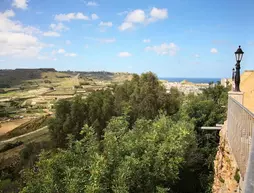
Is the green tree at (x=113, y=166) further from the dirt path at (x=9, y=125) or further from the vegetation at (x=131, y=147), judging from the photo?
the dirt path at (x=9, y=125)

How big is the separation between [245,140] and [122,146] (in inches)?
192

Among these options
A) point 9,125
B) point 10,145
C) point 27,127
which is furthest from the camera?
point 9,125

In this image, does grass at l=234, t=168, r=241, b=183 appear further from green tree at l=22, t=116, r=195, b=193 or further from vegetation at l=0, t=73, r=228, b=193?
vegetation at l=0, t=73, r=228, b=193

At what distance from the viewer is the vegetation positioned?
21.8ft

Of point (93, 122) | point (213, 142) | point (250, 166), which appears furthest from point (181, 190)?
point (250, 166)

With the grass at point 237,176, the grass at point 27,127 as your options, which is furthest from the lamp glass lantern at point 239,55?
the grass at point 27,127

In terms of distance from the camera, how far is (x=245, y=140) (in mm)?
4129

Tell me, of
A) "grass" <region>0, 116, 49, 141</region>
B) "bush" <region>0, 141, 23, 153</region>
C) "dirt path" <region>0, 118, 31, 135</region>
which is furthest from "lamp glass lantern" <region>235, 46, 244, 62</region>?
"dirt path" <region>0, 118, 31, 135</region>

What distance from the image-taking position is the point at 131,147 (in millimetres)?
8258

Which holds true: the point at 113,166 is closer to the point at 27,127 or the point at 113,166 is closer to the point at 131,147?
the point at 131,147

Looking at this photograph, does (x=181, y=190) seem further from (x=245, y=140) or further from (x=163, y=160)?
(x=245, y=140)

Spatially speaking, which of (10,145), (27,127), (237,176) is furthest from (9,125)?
(237,176)

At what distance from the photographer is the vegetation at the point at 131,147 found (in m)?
6.65

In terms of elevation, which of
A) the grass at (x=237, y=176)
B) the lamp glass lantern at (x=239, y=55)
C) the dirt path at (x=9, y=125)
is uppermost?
the lamp glass lantern at (x=239, y=55)
